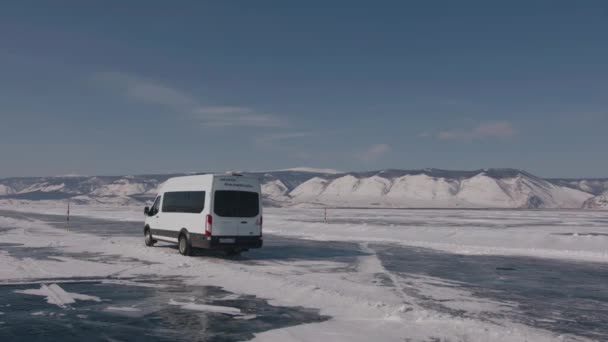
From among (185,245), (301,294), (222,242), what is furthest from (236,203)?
(301,294)

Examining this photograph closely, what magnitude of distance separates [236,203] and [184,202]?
2218 mm

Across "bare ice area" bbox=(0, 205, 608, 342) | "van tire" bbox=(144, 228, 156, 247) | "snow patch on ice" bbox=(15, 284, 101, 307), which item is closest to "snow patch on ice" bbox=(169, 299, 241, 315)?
"bare ice area" bbox=(0, 205, 608, 342)

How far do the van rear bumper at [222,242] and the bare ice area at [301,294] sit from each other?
488 millimetres

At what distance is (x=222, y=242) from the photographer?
18.3 m

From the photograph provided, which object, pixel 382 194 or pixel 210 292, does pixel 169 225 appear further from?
pixel 382 194

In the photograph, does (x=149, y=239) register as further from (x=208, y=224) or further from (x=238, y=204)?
(x=238, y=204)

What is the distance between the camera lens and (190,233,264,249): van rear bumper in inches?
715

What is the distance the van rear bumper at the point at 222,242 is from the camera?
18.2 m

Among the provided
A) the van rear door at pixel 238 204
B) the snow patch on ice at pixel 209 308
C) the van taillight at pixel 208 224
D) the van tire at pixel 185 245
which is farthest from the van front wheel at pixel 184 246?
the snow patch on ice at pixel 209 308

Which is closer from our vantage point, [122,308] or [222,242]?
[122,308]

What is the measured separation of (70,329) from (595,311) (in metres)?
9.44

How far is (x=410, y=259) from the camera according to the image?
64.5 feet

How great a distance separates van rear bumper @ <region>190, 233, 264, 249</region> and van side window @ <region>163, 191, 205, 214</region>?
953 mm

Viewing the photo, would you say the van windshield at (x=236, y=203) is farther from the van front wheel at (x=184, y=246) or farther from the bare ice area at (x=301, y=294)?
the van front wheel at (x=184, y=246)
